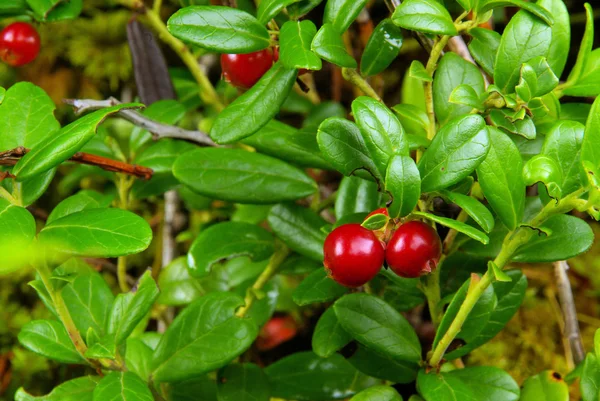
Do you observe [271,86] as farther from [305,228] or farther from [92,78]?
[92,78]

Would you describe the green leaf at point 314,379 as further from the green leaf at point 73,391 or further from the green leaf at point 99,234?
the green leaf at point 99,234

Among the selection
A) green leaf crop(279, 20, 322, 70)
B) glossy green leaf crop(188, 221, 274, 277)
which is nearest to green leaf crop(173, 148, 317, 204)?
glossy green leaf crop(188, 221, 274, 277)

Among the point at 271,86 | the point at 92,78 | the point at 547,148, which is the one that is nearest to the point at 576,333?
the point at 547,148

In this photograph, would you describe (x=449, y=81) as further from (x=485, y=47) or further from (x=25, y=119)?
(x=25, y=119)

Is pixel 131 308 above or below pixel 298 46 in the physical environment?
below

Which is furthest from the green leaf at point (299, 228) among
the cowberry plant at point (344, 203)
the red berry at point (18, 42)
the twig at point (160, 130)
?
the red berry at point (18, 42)

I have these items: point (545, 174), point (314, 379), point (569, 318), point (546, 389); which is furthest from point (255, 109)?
point (569, 318)

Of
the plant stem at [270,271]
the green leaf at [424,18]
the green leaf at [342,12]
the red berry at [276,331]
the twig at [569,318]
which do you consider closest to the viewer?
the green leaf at [424,18]
